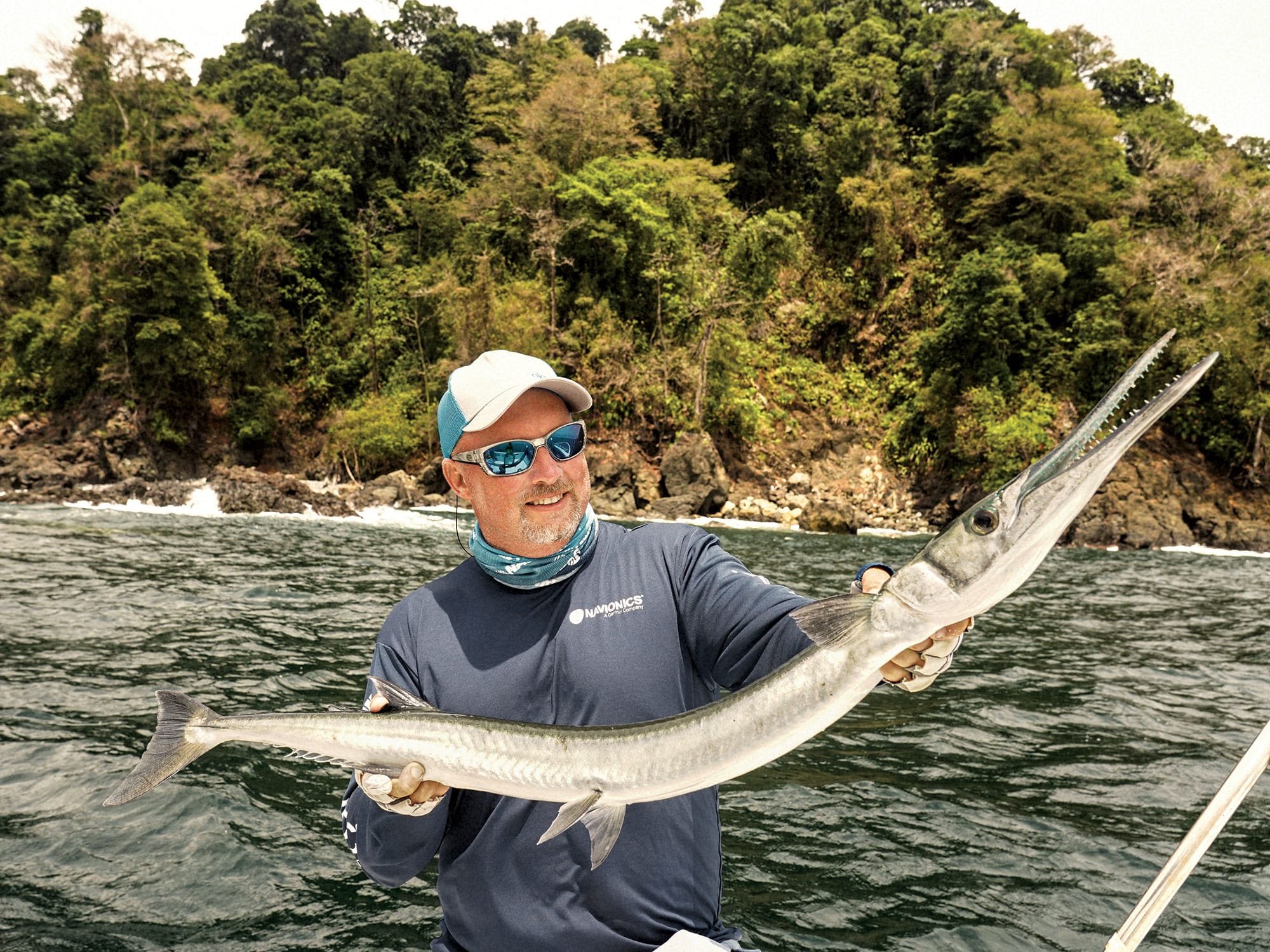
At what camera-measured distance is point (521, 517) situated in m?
2.80

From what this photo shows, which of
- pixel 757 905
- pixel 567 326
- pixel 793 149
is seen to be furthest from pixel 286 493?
pixel 793 149

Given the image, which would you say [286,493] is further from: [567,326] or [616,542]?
[616,542]

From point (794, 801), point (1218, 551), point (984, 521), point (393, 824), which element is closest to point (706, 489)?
point (1218, 551)

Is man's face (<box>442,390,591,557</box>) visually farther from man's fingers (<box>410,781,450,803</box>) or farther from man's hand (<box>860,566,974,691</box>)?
man's hand (<box>860,566,974,691</box>)

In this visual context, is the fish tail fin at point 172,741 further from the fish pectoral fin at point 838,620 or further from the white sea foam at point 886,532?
the white sea foam at point 886,532

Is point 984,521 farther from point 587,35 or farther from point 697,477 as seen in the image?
point 587,35

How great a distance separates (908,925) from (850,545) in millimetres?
19918

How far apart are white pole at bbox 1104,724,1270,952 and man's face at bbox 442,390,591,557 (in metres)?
1.80

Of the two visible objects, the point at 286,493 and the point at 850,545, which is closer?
the point at 850,545

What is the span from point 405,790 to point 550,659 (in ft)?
1.91

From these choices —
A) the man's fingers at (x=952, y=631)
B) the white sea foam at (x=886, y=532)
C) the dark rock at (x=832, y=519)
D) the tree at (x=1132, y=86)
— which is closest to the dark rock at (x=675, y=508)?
the dark rock at (x=832, y=519)

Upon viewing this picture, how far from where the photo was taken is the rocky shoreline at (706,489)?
2747cm

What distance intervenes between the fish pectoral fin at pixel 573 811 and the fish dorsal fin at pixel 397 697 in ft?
1.72

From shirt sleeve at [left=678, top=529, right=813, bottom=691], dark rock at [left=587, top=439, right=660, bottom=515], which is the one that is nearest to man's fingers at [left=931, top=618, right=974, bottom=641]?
shirt sleeve at [left=678, top=529, right=813, bottom=691]
